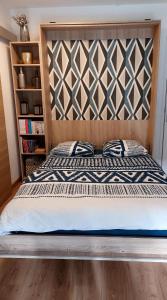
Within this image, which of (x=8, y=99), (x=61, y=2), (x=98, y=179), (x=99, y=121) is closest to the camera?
(x=98, y=179)

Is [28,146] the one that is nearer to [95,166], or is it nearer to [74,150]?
[74,150]

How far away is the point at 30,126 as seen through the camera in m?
3.21

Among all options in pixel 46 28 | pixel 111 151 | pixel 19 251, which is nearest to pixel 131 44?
pixel 46 28

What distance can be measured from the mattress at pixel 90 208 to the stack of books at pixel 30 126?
51.0 inches

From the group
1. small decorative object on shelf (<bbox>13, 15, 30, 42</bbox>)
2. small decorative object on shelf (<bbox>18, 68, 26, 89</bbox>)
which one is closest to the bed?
small decorative object on shelf (<bbox>18, 68, 26, 89</bbox>)

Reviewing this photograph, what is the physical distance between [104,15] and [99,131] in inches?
62.9

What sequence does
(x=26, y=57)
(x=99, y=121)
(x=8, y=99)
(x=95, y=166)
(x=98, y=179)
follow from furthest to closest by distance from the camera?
(x=99, y=121) < (x=8, y=99) < (x=26, y=57) < (x=95, y=166) < (x=98, y=179)

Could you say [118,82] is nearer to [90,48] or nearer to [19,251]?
[90,48]

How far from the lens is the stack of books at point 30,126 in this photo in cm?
319

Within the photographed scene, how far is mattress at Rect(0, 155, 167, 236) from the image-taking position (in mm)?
1607

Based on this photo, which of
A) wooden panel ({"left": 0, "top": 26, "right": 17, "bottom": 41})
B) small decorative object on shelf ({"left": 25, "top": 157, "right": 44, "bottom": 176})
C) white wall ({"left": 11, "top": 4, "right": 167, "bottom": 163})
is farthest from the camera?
small decorative object on shelf ({"left": 25, "top": 157, "right": 44, "bottom": 176})

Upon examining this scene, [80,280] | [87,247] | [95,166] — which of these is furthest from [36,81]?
[80,280]

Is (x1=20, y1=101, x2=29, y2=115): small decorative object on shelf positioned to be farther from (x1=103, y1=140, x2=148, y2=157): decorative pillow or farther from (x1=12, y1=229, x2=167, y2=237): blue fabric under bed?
(x1=12, y1=229, x2=167, y2=237): blue fabric under bed

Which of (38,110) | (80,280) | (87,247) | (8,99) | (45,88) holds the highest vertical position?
(45,88)
